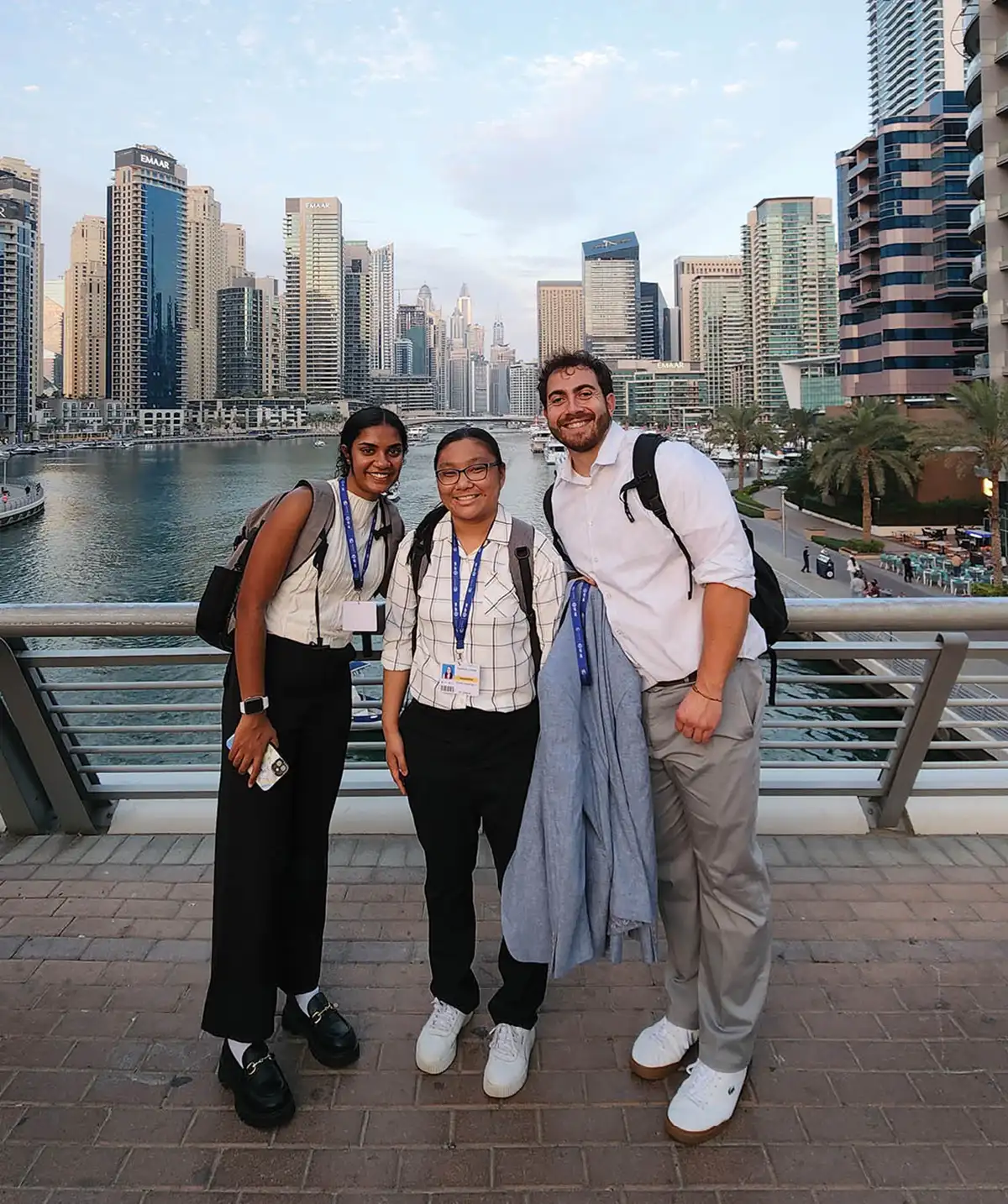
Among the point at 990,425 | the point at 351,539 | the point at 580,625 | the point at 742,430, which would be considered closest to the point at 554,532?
the point at 580,625

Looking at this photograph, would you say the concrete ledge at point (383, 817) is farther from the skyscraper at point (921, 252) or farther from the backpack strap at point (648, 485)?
the skyscraper at point (921, 252)

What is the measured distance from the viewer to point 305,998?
2.47 m

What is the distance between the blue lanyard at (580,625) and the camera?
214 centimetres

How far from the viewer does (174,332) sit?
583ft

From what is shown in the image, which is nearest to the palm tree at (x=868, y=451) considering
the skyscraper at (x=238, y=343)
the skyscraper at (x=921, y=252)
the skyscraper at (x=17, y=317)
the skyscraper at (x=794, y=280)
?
the skyscraper at (x=921, y=252)

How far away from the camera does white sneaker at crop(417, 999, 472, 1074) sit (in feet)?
7.54

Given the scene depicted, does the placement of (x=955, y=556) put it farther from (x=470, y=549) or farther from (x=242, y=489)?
(x=242, y=489)

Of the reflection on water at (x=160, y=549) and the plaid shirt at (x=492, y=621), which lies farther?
the reflection on water at (x=160, y=549)

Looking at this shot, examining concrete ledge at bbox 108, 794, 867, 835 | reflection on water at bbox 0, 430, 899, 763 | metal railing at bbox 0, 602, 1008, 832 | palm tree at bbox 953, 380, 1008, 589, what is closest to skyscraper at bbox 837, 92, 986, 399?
reflection on water at bbox 0, 430, 899, 763

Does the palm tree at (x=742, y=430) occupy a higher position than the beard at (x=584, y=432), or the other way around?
the palm tree at (x=742, y=430)

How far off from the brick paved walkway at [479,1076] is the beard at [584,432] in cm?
167

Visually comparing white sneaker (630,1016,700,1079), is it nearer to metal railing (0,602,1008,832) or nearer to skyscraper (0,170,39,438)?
metal railing (0,602,1008,832)

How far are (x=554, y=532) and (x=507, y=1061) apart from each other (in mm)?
1408

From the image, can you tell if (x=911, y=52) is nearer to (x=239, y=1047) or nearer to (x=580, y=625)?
(x=580, y=625)
